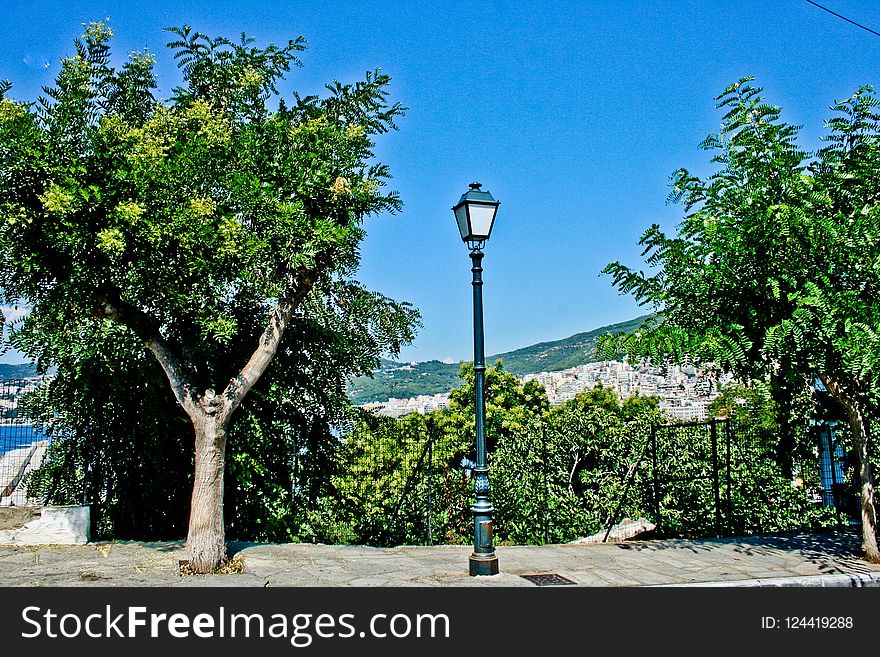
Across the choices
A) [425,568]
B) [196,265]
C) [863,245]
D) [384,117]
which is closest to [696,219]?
[863,245]

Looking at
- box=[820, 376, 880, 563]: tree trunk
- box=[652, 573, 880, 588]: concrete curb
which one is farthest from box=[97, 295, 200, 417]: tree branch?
box=[820, 376, 880, 563]: tree trunk

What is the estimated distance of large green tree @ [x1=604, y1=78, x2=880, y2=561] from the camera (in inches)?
284

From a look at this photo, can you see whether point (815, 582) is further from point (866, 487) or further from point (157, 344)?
point (157, 344)

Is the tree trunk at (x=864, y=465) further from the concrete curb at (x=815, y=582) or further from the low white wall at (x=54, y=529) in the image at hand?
the low white wall at (x=54, y=529)

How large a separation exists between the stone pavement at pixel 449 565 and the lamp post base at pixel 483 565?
111mm

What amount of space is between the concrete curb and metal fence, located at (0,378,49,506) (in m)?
8.45

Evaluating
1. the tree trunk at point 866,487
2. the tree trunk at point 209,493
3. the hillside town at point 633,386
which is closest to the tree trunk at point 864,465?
the tree trunk at point 866,487

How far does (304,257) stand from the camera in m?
7.30

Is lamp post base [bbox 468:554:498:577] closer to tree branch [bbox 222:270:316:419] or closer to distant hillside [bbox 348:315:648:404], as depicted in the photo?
distant hillside [bbox 348:315:648:404]

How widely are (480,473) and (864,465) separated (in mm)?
4654

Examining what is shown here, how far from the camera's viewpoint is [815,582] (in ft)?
23.7

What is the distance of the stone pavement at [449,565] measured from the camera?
691cm
